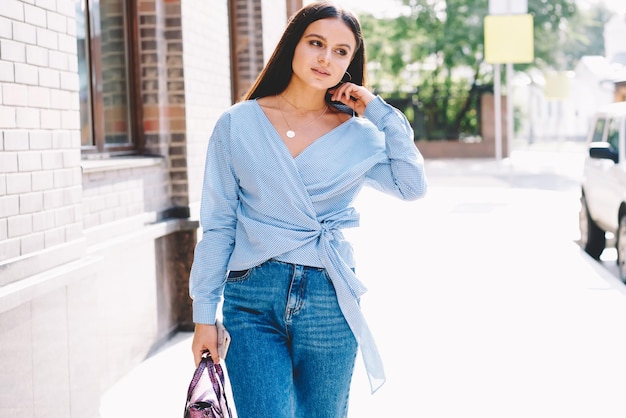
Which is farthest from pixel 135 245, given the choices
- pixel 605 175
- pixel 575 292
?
pixel 605 175

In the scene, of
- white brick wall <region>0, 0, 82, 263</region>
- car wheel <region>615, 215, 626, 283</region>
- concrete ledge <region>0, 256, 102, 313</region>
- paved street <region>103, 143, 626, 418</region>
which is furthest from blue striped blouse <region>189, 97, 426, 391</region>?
car wheel <region>615, 215, 626, 283</region>

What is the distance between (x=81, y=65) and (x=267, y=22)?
180 inches

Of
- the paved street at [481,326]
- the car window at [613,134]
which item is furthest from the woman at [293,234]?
the car window at [613,134]

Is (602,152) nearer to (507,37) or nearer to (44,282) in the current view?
(44,282)

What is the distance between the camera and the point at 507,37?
69.4 feet

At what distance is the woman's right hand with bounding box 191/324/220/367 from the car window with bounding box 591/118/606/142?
867 centimetres

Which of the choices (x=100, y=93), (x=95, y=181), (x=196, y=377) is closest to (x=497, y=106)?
(x=100, y=93)

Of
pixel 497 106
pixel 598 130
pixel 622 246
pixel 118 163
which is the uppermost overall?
pixel 497 106

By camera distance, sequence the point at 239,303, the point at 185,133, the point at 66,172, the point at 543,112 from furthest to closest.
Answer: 1. the point at 543,112
2. the point at 185,133
3. the point at 66,172
4. the point at 239,303

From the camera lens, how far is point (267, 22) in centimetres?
1007

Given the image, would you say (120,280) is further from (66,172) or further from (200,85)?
(200,85)

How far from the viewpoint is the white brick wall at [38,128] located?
148 inches

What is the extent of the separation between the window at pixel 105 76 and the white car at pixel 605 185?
499 centimetres

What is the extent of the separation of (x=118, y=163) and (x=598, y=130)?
6.64 meters
